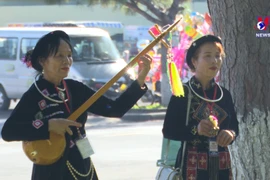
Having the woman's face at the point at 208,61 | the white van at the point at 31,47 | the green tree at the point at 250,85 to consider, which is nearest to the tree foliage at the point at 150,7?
the white van at the point at 31,47

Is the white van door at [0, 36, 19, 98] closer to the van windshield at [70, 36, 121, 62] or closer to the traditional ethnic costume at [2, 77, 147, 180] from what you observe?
the van windshield at [70, 36, 121, 62]

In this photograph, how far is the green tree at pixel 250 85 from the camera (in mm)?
4777

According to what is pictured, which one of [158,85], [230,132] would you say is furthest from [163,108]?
[230,132]

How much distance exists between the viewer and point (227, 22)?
Result: 495cm

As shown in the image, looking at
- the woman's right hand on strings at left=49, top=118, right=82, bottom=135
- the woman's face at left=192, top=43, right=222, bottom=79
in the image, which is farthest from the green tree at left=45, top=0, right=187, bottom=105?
the woman's right hand on strings at left=49, top=118, right=82, bottom=135

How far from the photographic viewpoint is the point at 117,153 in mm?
10633

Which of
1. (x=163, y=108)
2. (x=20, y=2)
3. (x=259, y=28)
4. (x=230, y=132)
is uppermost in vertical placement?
(x=20, y=2)

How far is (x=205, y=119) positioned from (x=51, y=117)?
88 centimetres

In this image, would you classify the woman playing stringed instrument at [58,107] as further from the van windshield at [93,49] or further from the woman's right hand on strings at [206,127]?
the van windshield at [93,49]

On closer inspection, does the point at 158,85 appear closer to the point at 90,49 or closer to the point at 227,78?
the point at 90,49

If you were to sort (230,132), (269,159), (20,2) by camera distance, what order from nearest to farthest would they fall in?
(230,132)
(269,159)
(20,2)

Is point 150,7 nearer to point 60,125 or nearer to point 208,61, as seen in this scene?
point 208,61

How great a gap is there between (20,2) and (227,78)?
32.1 meters

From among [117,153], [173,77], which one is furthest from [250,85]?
[117,153]
